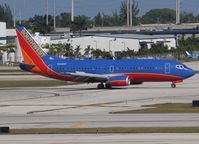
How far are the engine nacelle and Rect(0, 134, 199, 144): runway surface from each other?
94.8ft

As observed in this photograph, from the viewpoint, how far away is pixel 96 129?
2938 cm

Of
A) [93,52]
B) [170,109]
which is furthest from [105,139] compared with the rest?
[93,52]

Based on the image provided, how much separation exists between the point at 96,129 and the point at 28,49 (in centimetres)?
3271

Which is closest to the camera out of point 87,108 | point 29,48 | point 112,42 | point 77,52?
point 87,108

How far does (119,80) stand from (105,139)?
30637mm

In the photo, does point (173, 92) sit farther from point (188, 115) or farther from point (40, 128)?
point (40, 128)

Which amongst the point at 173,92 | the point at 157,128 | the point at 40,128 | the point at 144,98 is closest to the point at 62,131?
the point at 40,128

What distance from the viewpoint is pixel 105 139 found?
25.8 meters

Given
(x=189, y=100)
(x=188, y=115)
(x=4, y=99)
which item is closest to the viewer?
(x=188, y=115)

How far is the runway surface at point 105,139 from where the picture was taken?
2492 cm

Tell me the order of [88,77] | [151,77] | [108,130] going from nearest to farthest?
[108,130]
[151,77]
[88,77]

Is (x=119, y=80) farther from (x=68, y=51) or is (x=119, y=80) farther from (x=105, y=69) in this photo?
(x=68, y=51)

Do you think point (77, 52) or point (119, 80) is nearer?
point (119, 80)

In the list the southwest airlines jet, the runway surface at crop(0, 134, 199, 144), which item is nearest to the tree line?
the southwest airlines jet
